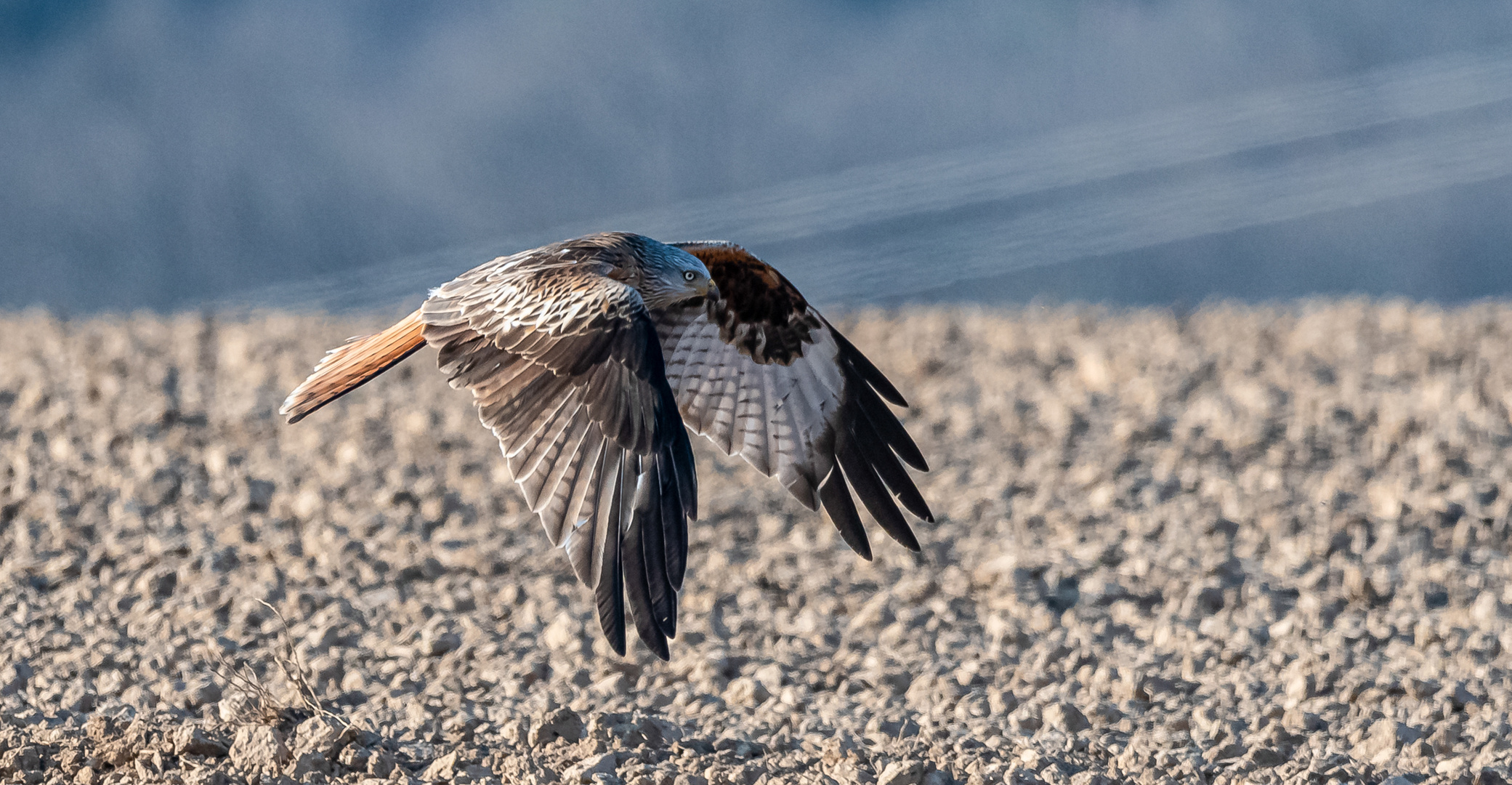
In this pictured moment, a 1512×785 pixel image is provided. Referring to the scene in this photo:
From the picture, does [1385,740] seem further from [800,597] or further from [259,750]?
[259,750]

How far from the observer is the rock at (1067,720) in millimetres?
4254

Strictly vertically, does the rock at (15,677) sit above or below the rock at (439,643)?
above

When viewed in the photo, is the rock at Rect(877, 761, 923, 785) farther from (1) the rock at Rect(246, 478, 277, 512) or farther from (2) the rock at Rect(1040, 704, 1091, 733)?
(1) the rock at Rect(246, 478, 277, 512)

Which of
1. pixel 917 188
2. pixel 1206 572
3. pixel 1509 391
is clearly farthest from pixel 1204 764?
pixel 917 188

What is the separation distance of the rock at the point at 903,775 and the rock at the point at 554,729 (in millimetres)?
813

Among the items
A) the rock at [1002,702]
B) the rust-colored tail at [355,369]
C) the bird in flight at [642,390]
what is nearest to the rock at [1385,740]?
the rock at [1002,702]

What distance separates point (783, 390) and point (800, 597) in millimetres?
947

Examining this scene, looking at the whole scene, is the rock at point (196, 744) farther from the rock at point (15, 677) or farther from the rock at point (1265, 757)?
the rock at point (1265, 757)

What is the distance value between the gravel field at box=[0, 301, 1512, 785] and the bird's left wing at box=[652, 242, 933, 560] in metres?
0.61

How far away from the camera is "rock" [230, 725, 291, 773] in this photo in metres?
3.72

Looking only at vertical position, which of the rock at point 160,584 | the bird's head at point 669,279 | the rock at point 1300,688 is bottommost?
the rock at point 1300,688

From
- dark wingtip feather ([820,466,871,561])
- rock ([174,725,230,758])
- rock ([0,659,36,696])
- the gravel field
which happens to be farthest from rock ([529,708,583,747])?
rock ([0,659,36,696])

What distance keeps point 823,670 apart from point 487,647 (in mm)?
1050

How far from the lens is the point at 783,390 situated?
193 inches
